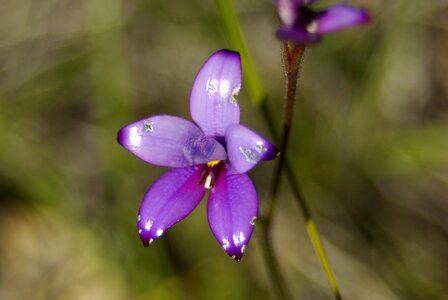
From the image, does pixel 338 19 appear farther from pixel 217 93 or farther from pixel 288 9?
pixel 217 93

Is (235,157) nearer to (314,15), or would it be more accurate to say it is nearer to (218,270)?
(314,15)

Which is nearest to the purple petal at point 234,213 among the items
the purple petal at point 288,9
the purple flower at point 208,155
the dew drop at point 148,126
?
the purple flower at point 208,155

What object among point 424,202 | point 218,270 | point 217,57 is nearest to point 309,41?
point 217,57

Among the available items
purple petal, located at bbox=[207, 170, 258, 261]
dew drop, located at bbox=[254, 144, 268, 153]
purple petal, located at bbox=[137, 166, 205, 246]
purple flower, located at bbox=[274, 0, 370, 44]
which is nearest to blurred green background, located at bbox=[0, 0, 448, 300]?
purple petal, located at bbox=[137, 166, 205, 246]

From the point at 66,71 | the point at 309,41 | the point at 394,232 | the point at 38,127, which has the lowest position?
the point at 394,232

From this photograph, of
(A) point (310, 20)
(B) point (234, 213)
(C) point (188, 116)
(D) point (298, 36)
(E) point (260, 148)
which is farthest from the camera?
(C) point (188, 116)

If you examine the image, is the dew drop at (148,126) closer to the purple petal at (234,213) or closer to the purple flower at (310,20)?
the purple petal at (234,213)

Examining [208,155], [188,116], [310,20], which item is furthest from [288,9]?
[188,116]
